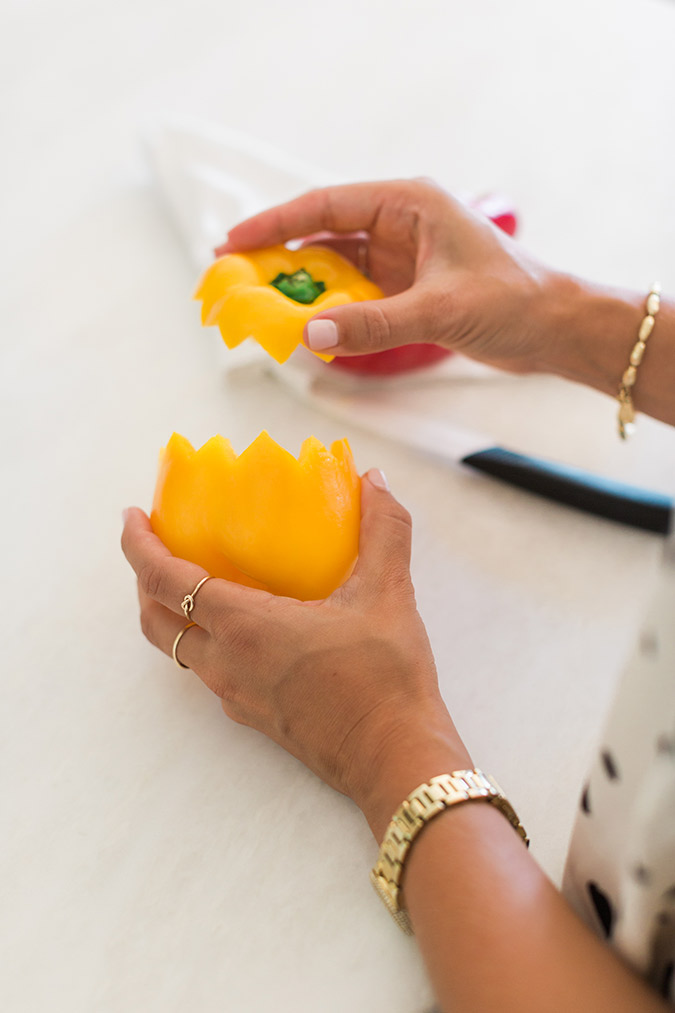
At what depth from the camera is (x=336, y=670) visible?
2.12 feet

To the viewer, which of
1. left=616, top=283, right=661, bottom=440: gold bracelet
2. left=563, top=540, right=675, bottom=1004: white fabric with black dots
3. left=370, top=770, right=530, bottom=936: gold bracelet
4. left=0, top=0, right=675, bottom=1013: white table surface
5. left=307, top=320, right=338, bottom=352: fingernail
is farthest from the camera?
left=616, top=283, right=661, bottom=440: gold bracelet

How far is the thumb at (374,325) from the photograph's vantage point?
2.63ft

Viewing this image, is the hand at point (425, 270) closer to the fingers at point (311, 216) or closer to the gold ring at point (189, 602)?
the fingers at point (311, 216)

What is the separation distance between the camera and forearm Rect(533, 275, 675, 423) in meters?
0.91

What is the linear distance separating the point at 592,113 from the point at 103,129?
0.93 m

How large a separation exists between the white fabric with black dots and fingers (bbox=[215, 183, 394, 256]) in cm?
68

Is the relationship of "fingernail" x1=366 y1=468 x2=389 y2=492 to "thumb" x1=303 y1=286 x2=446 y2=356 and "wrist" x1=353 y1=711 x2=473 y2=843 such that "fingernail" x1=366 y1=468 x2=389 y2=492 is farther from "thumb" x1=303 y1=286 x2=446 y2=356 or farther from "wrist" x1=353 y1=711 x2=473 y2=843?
"wrist" x1=353 y1=711 x2=473 y2=843

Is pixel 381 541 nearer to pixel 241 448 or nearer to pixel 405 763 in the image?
pixel 405 763

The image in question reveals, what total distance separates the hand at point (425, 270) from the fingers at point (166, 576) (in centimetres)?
25

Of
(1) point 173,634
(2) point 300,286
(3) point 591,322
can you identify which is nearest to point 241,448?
(2) point 300,286

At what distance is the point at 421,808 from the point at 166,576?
297mm

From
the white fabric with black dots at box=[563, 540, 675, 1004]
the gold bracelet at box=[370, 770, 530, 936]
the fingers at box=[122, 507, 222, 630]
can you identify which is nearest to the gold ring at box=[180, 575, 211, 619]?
the fingers at box=[122, 507, 222, 630]

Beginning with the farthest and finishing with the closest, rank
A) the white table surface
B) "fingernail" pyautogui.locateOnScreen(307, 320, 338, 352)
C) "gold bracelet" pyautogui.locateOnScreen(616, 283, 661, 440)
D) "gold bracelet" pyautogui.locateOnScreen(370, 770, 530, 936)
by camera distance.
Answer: "gold bracelet" pyautogui.locateOnScreen(616, 283, 661, 440) → "fingernail" pyautogui.locateOnScreen(307, 320, 338, 352) → the white table surface → "gold bracelet" pyautogui.locateOnScreen(370, 770, 530, 936)

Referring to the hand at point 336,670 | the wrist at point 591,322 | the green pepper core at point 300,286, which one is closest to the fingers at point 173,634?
the hand at point 336,670
